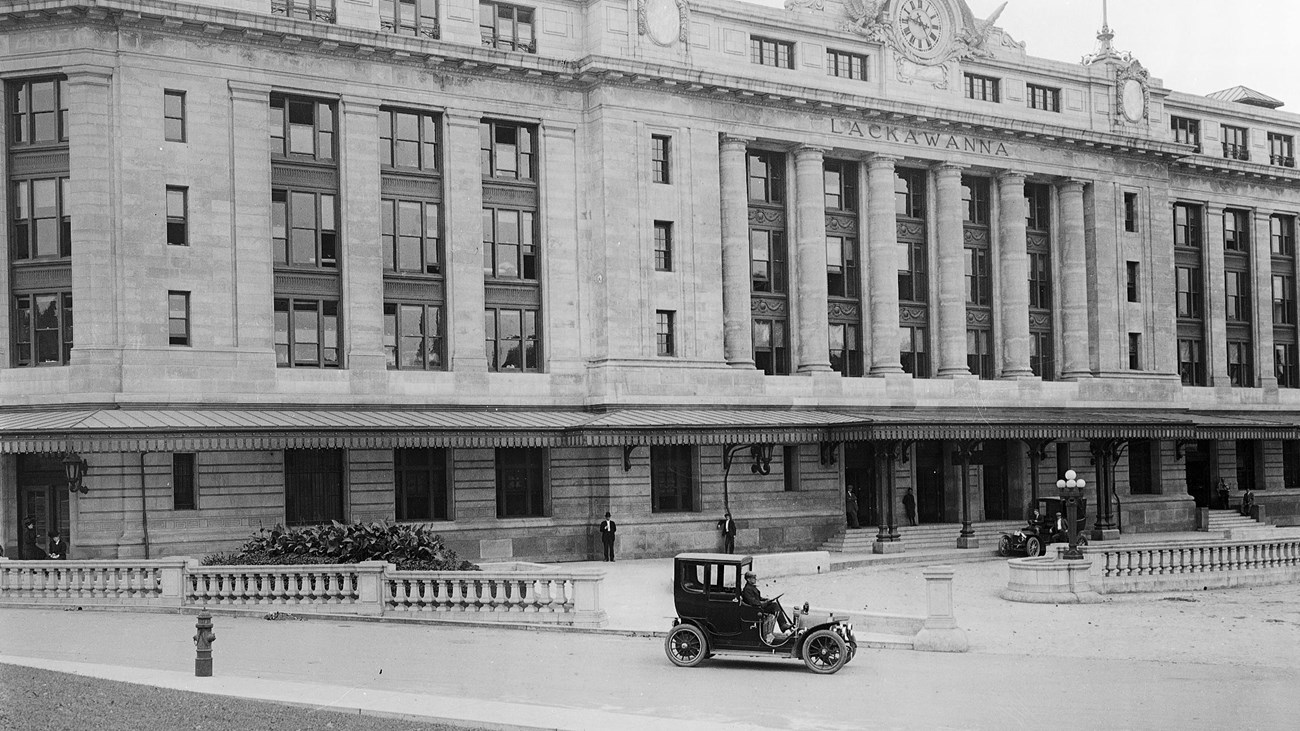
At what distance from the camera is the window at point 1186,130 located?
66312 millimetres

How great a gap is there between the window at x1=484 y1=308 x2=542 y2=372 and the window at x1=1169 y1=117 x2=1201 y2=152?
35.5 meters

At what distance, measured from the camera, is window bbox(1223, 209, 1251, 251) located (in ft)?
225

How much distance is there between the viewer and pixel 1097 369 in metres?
60.3

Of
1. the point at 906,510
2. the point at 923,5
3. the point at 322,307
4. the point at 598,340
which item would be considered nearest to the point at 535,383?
the point at 598,340

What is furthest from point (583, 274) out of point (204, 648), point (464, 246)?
point (204, 648)

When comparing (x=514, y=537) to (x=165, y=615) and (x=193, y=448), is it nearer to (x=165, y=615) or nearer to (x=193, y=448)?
(x=193, y=448)

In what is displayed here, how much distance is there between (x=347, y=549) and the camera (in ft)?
103

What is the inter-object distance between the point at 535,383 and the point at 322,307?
7.77m

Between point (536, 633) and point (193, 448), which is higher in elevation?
point (193, 448)

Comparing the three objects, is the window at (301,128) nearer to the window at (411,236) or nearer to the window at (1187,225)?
the window at (411,236)

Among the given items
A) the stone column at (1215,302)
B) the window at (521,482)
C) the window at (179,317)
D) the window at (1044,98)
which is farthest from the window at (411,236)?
the stone column at (1215,302)

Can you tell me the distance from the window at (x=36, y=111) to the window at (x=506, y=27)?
13.9 metres

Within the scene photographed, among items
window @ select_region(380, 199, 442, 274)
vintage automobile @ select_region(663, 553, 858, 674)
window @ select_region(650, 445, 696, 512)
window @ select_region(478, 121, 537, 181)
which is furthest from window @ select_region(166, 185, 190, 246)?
vintage automobile @ select_region(663, 553, 858, 674)

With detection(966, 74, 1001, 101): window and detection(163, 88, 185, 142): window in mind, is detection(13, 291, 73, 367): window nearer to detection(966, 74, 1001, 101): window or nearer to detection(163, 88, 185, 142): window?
detection(163, 88, 185, 142): window
